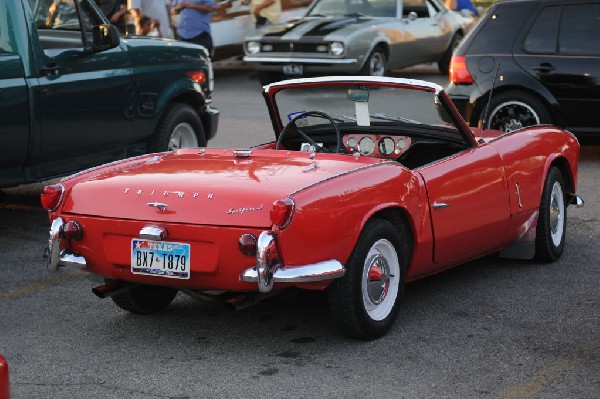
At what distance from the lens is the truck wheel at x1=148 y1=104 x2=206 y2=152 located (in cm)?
1020

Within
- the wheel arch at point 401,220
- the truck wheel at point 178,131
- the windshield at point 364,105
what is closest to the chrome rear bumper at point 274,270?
the wheel arch at point 401,220

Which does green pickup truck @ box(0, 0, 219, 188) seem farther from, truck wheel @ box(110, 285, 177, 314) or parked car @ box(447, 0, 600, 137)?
parked car @ box(447, 0, 600, 137)

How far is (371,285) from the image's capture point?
19.8 ft

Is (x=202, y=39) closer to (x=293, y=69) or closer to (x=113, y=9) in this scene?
(x=113, y=9)

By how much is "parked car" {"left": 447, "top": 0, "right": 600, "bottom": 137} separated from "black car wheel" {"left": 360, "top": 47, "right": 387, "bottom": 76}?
6567mm

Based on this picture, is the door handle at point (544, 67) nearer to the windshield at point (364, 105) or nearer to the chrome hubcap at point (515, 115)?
the chrome hubcap at point (515, 115)

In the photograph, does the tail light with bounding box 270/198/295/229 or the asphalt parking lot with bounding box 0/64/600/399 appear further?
the tail light with bounding box 270/198/295/229

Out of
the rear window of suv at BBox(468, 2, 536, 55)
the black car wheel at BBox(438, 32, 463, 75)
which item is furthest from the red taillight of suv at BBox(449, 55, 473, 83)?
the black car wheel at BBox(438, 32, 463, 75)

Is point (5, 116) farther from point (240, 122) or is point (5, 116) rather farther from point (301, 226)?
point (240, 122)

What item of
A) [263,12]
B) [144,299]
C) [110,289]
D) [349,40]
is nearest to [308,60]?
[349,40]

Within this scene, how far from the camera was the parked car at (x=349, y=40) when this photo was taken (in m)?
18.4

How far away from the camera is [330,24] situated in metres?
18.8

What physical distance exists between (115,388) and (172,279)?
25.8 inches

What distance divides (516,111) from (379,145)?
508 cm
